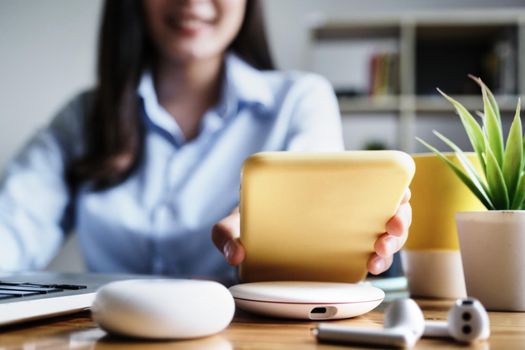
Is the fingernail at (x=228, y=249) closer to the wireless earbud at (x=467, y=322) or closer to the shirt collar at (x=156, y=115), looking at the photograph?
the wireless earbud at (x=467, y=322)

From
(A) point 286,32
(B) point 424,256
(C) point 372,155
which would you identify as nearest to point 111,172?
(B) point 424,256

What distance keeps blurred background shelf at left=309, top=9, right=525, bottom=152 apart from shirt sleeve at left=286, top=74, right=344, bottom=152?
4.32 ft

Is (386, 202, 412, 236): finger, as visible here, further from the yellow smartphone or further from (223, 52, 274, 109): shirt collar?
(223, 52, 274, 109): shirt collar

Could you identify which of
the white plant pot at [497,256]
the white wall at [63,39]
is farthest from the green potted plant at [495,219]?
the white wall at [63,39]

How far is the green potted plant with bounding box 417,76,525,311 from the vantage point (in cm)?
60

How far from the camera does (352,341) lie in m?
0.40

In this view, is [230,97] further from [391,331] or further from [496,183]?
[391,331]

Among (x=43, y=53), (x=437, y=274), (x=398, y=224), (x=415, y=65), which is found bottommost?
(x=437, y=274)

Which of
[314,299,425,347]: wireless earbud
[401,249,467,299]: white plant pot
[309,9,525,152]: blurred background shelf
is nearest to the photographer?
[314,299,425,347]: wireless earbud

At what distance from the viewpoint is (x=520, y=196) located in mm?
629

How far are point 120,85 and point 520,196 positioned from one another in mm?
933

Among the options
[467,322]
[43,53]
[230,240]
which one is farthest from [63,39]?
[467,322]

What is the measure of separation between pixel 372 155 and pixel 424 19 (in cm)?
240

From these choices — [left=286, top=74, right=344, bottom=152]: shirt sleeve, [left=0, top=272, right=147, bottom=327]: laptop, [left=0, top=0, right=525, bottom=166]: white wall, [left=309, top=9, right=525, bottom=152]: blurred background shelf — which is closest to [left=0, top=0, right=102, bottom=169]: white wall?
[left=0, top=0, right=525, bottom=166]: white wall
